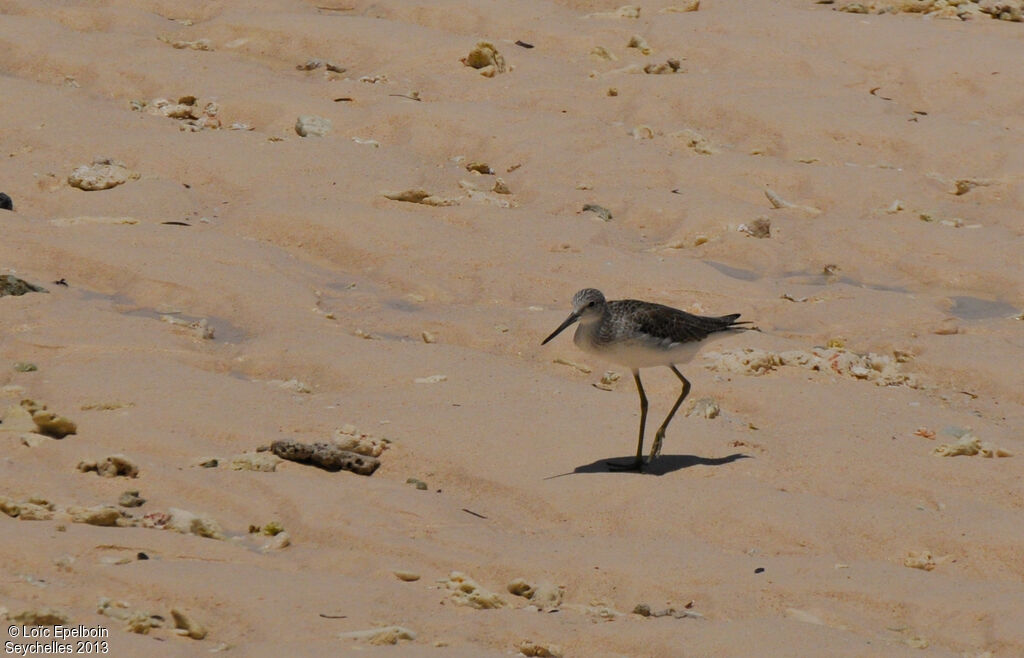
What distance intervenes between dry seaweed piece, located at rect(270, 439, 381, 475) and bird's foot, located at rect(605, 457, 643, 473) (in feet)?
3.88

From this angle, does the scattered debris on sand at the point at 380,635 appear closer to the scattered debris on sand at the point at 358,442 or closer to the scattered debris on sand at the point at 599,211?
the scattered debris on sand at the point at 358,442

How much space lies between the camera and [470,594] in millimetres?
5516

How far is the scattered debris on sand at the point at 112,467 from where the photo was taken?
6.21 meters

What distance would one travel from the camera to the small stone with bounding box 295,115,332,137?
10758 mm

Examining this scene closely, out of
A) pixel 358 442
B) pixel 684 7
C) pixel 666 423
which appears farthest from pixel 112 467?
pixel 684 7

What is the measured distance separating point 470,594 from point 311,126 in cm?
597

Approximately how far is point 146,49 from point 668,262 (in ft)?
16.4

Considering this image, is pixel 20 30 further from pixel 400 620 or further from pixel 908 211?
pixel 400 620

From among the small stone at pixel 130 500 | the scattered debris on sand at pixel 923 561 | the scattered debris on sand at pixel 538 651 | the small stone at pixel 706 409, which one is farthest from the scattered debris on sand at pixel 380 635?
the small stone at pixel 706 409

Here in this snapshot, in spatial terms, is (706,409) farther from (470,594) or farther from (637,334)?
(470,594)

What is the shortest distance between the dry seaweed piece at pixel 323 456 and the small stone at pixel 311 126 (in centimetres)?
452

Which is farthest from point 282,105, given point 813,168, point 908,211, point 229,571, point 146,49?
point 229,571

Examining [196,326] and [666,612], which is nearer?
[666,612]

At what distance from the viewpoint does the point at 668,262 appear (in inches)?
371
